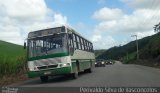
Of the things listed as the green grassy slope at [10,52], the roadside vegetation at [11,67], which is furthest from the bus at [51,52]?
the green grassy slope at [10,52]

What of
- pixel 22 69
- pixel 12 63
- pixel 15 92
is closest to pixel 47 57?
pixel 15 92

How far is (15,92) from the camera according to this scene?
1667 centimetres

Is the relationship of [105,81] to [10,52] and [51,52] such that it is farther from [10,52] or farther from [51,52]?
[10,52]

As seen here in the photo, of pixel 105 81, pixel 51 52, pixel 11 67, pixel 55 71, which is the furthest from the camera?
pixel 11 67

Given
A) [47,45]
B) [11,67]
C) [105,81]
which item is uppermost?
[47,45]

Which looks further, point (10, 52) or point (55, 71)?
point (10, 52)

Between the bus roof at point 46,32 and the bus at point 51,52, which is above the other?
the bus roof at point 46,32

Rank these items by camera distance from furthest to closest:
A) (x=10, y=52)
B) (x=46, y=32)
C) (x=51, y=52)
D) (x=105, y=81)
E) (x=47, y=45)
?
(x=10, y=52), (x=46, y=32), (x=47, y=45), (x=51, y=52), (x=105, y=81)

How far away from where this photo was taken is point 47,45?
73.9ft

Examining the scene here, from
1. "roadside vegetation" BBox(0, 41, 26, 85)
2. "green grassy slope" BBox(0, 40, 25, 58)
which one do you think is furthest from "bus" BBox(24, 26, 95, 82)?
"green grassy slope" BBox(0, 40, 25, 58)

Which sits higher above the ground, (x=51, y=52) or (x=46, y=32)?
(x=46, y=32)

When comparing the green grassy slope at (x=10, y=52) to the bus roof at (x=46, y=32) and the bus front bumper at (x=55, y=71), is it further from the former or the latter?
the bus front bumper at (x=55, y=71)

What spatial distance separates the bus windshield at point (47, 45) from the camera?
874 inches

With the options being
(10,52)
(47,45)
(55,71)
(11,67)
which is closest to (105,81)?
(55,71)
